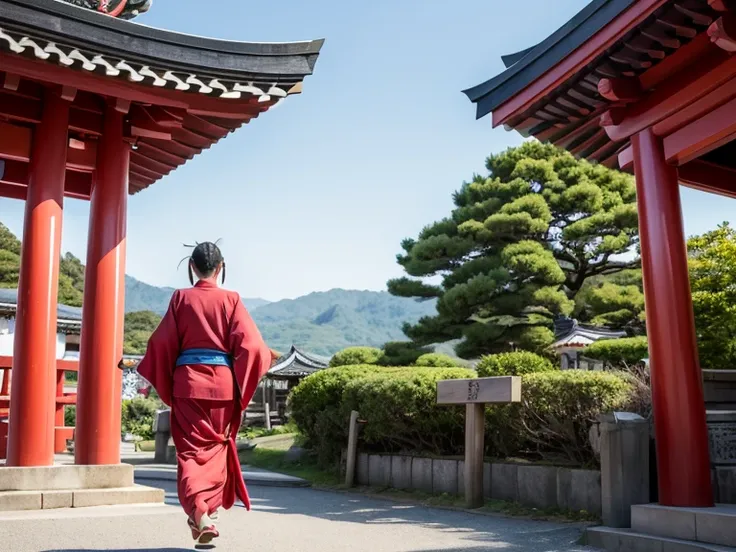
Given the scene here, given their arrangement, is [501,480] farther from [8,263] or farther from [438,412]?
[8,263]

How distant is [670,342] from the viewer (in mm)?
5891

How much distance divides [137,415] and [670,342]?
26517 mm

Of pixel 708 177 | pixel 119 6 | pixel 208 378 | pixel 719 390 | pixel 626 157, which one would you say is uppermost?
pixel 119 6

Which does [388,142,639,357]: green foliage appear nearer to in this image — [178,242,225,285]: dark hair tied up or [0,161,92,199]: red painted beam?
[0,161,92,199]: red painted beam

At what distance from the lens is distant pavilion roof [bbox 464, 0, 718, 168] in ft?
18.0

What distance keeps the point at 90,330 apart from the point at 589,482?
5302mm

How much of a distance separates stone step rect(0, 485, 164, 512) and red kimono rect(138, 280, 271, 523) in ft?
6.88

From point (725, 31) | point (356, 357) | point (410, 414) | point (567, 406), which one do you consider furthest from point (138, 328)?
point (725, 31)

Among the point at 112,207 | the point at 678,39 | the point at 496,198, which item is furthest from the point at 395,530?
the point at 496,198

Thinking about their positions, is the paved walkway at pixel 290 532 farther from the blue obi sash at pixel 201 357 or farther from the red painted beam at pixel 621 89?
the red painted beam at pixel 621 89

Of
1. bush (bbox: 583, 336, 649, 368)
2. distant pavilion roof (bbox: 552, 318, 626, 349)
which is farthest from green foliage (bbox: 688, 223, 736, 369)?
distant pavilion roof (bbox: 552, 318, 626, 349)

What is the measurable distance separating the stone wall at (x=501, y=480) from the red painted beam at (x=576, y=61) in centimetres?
382

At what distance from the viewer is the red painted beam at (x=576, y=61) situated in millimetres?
5422

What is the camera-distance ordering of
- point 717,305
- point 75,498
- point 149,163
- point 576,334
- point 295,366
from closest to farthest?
1. point 75,498
2. point 149,163
3. point 717,305
4. point 576,334
5. point 295,366
